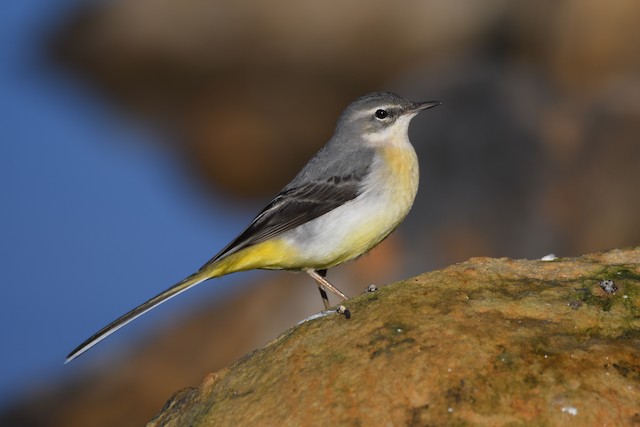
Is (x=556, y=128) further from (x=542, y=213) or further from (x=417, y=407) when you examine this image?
(x=417, y=407)

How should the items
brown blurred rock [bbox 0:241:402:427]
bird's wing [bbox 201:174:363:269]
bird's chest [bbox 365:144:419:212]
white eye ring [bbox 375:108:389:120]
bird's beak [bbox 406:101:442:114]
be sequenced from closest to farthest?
bird's chest [bbox 365:144:419:212] < bird's wing [bbox 201:174:363:269] < bird's beak [bbox 406:101:442:114] < white eye ring [bbox 375:108:389:120] < brown blurred rock [bbox 0:241:402:427]

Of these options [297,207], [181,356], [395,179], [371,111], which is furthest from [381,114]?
[181,356]

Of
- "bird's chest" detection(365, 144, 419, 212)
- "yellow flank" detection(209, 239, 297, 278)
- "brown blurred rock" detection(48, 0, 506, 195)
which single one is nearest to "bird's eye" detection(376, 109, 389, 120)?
"bird's chest" detection(365, 144, 419, 212)

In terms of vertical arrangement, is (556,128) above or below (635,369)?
below

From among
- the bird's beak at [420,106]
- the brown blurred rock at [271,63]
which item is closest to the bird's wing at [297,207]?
the bird's beak at [420,106]

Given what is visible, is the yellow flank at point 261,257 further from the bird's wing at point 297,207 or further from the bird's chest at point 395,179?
the bird's chest at point 395,179

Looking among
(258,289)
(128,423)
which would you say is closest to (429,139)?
(258,289)

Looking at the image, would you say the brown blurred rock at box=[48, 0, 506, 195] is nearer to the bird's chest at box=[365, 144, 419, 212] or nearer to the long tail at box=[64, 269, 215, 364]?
the bird's chest at box=[365, 144, 419, 212]
